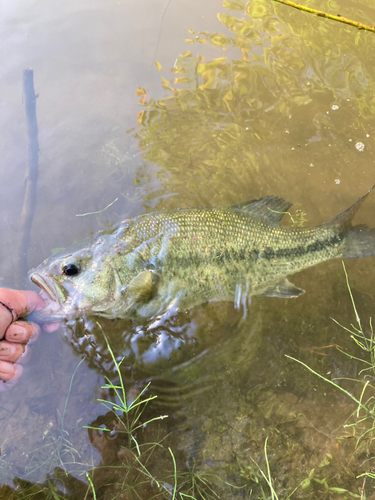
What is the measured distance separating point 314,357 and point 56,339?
10.00 feet

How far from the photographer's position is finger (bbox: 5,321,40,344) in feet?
10.3

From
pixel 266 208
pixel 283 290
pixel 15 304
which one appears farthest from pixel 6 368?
pixel 266 208

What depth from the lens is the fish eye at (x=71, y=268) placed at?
3174mm

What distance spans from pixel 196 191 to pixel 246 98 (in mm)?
1967

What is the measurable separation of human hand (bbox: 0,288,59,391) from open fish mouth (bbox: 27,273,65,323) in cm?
6

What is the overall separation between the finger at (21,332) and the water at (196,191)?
340 millimetres

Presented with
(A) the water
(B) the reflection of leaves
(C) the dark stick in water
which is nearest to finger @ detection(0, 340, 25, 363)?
(A) the water

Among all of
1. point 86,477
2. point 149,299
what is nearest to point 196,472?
point 86,477

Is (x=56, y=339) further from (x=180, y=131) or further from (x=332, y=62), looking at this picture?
(x=332, y=62)

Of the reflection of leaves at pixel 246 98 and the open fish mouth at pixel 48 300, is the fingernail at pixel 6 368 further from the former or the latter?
the reflection of leaves at pixel 246 98

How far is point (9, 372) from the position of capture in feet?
10.7

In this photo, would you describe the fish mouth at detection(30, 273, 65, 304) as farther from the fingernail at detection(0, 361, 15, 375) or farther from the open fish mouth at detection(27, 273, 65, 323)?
the fingernail at detection(0, 361, 15, 375)

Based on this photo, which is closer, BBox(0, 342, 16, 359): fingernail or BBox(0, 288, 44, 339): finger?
BBox(0, 288, 44, 339): finger

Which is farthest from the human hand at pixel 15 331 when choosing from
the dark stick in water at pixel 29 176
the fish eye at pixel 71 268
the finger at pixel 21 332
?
the dark stick in water at pixel 29 176
